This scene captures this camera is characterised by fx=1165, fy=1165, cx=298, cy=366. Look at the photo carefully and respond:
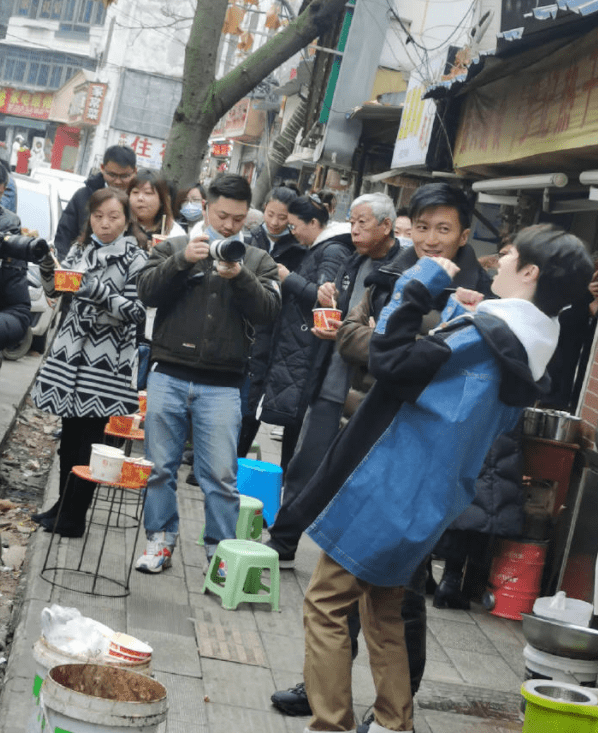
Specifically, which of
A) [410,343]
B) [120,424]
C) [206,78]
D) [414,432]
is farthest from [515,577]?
[206,78]

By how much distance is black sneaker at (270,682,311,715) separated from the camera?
15.6 ft

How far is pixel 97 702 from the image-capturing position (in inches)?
133

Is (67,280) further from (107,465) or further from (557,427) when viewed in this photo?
(557,427)

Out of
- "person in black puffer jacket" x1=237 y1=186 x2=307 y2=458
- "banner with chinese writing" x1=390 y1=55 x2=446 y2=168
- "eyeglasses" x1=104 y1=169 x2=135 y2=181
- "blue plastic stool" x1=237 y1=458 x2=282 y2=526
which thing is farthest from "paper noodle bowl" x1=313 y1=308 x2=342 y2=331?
"banner with chinese writing" x1=390 y1=55 x2=446 y2=168

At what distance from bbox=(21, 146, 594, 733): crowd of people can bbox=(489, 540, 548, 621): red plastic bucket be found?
0.26 m

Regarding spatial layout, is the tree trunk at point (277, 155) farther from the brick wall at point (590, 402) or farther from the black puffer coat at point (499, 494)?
the black puffer coat at point (499, 494)

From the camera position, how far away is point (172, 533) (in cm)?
641

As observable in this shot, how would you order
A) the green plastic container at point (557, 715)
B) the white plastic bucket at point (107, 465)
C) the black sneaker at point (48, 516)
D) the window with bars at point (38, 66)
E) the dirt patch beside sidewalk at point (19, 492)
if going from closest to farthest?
the green plastic container at point (557, 715), the white plastic bucket at point (107, 465), the dirt patch beside sidewalk at point (19, 492), the black sneaker at point (48, 516), the window with bars at point (38, 66)

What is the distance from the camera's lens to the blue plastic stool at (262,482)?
7742mm

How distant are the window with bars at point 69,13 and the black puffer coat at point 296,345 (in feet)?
217

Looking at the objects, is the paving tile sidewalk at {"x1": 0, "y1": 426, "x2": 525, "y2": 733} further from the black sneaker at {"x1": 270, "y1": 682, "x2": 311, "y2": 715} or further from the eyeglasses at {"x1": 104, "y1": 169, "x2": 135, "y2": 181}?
the eyeglasses at {"x1": 104, "y1": 169, "x2": 135, "y2": 181}

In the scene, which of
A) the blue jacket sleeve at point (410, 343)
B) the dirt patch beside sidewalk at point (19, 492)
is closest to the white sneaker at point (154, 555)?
the dirt patch beside sidewalk at point (19, 492)

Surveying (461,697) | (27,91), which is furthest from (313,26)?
(27,91)

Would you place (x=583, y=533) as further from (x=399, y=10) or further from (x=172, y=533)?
(x=399, y=10)
